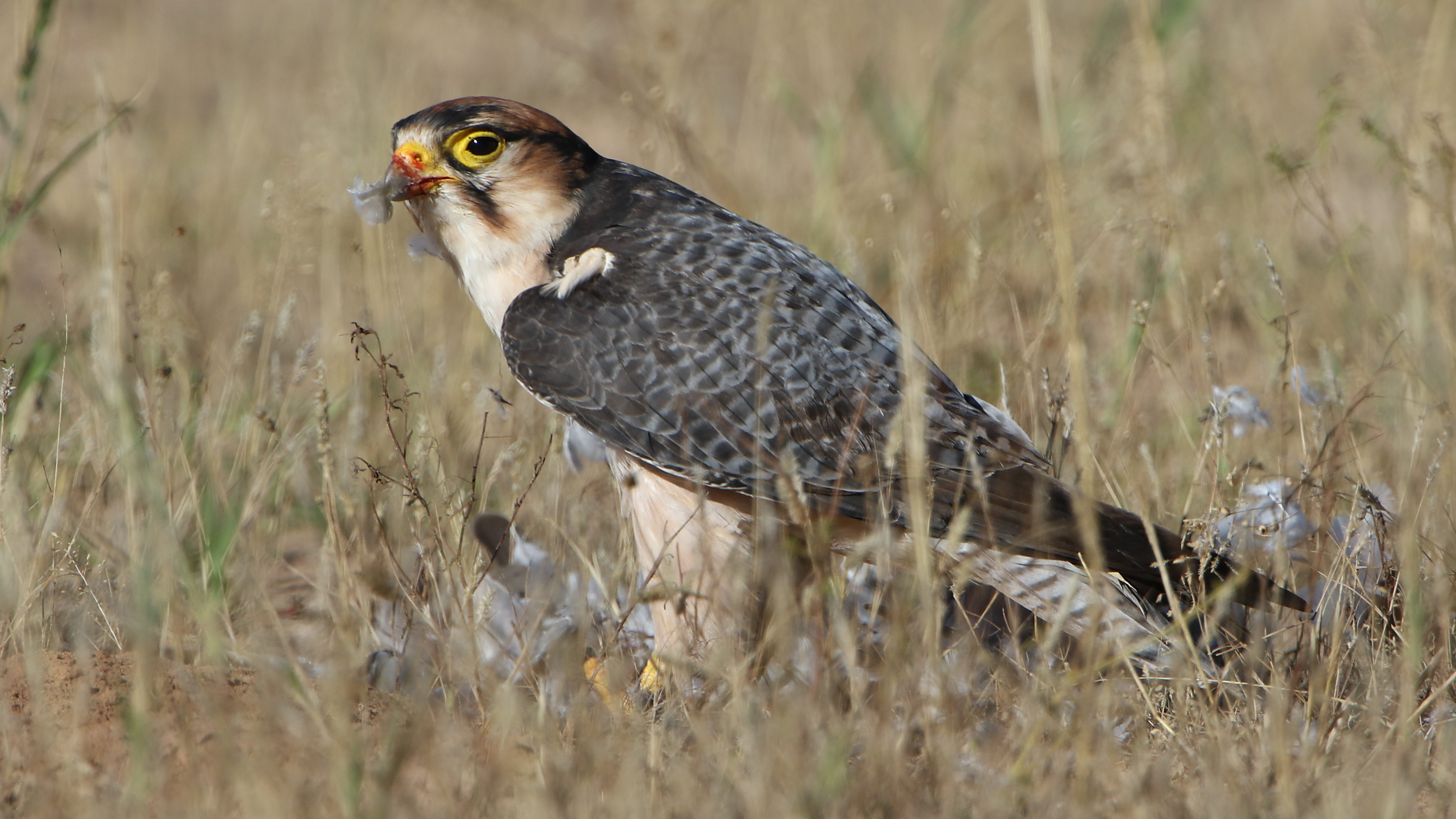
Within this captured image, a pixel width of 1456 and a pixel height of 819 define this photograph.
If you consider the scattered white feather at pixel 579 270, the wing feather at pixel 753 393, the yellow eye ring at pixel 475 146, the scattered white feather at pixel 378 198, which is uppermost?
the yellow eye ring at pixel 475 146

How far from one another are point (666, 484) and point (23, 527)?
154 cm

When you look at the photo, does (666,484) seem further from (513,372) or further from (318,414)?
(318,414)

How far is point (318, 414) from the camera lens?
2773mm

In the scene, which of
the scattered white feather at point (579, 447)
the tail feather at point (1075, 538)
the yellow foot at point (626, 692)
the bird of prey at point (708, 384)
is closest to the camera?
the yellow foot at point (626, 692)

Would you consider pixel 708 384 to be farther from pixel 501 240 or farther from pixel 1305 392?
pixel 1305 392

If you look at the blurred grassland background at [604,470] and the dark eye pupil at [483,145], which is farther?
the dark eye pupil at [483,145]

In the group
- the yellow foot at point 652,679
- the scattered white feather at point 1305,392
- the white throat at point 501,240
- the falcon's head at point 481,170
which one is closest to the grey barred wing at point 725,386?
the white throat at point 501,240

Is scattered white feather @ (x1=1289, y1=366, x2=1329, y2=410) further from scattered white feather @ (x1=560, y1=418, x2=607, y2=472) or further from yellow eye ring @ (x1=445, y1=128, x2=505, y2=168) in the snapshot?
yellow eye ring @ (x1=445, y1=128, x2=505, y2=168)

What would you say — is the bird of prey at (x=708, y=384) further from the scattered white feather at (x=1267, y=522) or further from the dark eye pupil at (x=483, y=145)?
the scattered white feather at (x=1267, y=522)

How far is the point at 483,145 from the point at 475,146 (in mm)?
21

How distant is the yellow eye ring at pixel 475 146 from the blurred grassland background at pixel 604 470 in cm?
39

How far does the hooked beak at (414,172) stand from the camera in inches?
136

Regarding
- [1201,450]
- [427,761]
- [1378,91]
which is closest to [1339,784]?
[1201,450]

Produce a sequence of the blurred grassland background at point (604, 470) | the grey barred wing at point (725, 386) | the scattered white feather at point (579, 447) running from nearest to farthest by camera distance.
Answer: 1. the blurred grassland background at point (604, 470)
2. the grey barred wing at point (725, 386)
3. the scattered white feather at point (579, 447)
